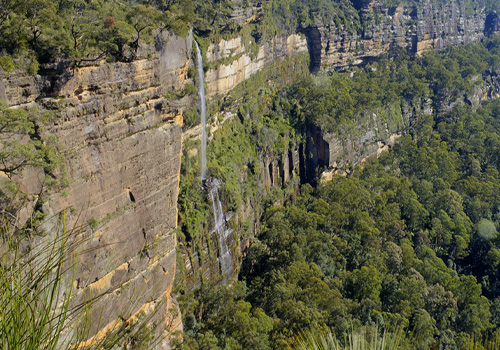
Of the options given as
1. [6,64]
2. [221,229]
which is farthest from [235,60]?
[6,64]

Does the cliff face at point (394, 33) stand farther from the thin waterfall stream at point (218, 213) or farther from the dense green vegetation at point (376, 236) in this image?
the thin waterfall stream at point (218, 213)

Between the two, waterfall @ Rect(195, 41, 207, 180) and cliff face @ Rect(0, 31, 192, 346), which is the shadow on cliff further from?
cliff face @ Rect(0, 31, 192, 346)

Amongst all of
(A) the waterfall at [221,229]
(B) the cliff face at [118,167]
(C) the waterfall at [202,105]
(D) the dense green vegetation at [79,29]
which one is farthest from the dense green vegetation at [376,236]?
(D) the dense green vegetation at [79,29]

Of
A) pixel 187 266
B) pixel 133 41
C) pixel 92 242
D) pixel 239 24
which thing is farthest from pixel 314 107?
pixel 92 242

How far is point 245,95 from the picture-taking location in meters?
41.8

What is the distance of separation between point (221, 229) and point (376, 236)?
1420 centimetres

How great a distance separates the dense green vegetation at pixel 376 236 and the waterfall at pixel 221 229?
4.60 ft

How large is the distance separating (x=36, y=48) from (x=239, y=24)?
83.9 ft

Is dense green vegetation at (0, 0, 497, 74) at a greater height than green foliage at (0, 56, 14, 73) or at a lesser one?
greater

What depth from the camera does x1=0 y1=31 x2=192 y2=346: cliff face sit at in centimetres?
1559

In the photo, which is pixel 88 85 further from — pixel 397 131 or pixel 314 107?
pixel 397 131

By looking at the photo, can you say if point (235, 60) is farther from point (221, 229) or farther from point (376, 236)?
point (376, 236)

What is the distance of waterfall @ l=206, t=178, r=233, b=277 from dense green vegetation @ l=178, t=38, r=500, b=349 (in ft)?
4.60

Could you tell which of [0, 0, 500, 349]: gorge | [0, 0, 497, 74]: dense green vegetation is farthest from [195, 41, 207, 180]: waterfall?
[0, 0, 497, 74]: dense green vegetation
